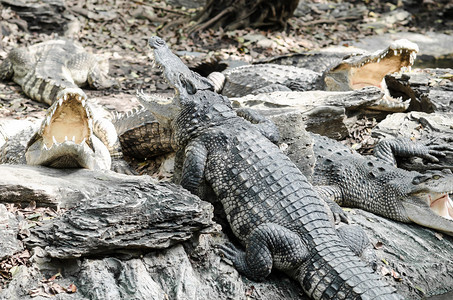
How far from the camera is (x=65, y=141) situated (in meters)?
3.97

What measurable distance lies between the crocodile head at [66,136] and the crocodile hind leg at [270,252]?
1.49m

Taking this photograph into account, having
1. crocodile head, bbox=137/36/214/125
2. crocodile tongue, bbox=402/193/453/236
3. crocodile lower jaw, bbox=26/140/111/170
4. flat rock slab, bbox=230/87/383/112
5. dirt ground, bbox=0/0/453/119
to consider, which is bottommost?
dirt ground, bbox=0/0/453/119

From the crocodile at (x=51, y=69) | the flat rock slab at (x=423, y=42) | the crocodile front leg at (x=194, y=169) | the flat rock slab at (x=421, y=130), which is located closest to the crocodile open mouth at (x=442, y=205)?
the flat rock slab at (x=421, y=130)

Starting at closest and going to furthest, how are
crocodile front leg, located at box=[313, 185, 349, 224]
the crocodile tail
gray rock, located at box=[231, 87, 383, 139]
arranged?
1. the crocodile tail
2. crocodile front leg, located at box=[313, 185, 349, 224]
3. gray rock, located at box=[231, 87, 383, 139]

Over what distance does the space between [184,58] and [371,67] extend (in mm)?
3569

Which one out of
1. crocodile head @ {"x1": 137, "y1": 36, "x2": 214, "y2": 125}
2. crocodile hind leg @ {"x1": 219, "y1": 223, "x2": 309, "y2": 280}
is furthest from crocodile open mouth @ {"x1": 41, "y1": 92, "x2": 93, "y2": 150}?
crocodile hind leg @ {"x1": 219, "y1": 223, "x2": 309, "y2": 280}

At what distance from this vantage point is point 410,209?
446cm

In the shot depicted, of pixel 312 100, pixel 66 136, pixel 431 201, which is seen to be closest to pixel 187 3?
pixel 312 100

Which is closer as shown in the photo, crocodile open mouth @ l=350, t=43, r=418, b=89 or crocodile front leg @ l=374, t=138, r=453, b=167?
crocodile front leg @ l=374, t=138, r=453, b=167

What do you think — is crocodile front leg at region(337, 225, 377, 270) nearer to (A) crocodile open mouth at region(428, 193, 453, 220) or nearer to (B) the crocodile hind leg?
(B) the crocodile hind leg

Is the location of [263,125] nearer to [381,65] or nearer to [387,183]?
[387,183]

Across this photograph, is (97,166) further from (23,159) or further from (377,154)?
(377,154)

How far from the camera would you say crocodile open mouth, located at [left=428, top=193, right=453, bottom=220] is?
4398mm

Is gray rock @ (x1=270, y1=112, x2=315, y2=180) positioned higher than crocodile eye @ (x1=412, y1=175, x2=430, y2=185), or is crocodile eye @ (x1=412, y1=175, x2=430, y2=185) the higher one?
gray rock @ (x1=270, y1=112, x2=315, y2=180)
